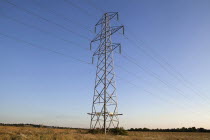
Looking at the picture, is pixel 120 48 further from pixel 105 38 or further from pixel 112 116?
pixel 112 116

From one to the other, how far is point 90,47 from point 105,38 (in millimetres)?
3169

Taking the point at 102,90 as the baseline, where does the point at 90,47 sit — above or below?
above

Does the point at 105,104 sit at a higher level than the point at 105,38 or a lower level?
lower

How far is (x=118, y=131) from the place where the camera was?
106ft

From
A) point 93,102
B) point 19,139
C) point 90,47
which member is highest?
point 90,47

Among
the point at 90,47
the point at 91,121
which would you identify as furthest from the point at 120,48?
the point at 91,121

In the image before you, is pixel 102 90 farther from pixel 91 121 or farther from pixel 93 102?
pixel 91 121

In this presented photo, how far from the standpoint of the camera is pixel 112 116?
1171 inches

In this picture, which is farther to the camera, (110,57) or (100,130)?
(110,57)

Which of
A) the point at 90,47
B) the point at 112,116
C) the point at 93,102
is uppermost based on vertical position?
the point at 90,47

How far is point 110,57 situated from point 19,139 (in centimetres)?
1932

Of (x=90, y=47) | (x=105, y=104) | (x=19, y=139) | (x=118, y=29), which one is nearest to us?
(x=19, y=139)

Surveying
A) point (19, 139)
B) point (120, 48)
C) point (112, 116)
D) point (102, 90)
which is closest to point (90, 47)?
point (120, 48)

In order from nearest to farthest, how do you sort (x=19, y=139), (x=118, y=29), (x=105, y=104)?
1. (x=19, y=139)
2. (x=105, y=104)
3. (x=118, y=29)
